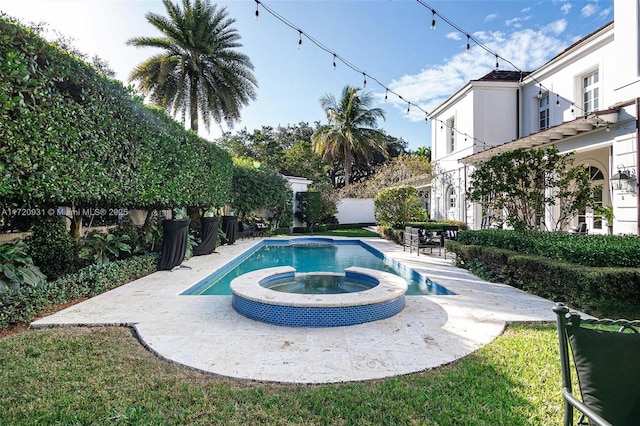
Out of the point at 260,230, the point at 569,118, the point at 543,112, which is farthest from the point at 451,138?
the point at 260,230

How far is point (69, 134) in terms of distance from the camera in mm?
5637

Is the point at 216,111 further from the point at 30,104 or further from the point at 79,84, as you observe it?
the point at 30,104

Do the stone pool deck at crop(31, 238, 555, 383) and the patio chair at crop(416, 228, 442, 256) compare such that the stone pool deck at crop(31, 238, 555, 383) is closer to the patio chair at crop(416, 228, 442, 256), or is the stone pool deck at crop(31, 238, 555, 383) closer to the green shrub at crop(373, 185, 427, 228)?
the patio chair at crop(416, 228, 442, 256)

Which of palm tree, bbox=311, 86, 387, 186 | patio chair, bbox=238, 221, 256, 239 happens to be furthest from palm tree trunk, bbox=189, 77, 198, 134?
palm tree, bbox=311, 86, 387, 186

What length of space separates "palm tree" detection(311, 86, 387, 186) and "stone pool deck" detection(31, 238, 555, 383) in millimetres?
23105

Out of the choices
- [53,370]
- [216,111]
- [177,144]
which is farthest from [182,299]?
[216,111]

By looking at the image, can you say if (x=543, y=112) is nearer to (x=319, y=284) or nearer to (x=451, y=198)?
(x=451, y=198)

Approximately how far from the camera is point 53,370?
336 centimetres

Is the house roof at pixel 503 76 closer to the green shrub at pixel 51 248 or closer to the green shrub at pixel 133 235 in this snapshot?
the green shrub at pixel 133 235

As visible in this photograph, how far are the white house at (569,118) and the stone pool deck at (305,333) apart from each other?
19.1ft

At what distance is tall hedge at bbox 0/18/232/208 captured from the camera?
15.2 ft

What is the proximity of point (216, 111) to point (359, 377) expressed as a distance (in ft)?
50.7


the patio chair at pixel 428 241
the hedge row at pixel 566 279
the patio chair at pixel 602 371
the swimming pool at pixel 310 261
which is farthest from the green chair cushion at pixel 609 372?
the patio chair at pixel 428 241

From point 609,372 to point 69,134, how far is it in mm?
7321
